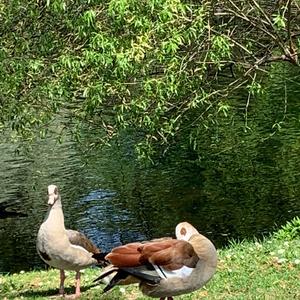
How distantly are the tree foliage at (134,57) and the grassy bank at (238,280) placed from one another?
2497mm

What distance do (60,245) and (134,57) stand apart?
3130mm

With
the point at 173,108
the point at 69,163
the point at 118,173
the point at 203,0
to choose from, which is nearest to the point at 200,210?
the point at 118,173

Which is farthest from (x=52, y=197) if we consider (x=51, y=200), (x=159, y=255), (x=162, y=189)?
(x=162, y=189)

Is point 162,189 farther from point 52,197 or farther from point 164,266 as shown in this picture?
point 164,266

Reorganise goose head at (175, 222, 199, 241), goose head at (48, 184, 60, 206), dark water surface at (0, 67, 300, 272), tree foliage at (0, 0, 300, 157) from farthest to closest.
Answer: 1. dark water surface at (0, 67, 300, 272)
2. tree foliage at (0, 0, 300, 157)
3. goose head at (48, 184, 60, 206)
4. goose head at (175, 222, 199, 241)

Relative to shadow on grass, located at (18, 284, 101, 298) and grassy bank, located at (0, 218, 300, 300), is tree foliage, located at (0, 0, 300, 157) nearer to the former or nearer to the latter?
grassy bank, located at (0, 218, 300, 300)

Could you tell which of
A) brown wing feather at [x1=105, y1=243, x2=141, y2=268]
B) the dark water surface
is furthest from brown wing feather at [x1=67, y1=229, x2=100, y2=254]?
the dark water surface

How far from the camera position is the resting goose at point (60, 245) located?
8742mm

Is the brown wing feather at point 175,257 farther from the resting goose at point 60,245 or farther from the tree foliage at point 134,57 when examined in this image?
the tree foliage at point 134,57

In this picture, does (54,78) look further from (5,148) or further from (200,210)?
(5,148)

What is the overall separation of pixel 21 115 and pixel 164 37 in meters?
3.61

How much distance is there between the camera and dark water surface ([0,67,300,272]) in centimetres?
2283

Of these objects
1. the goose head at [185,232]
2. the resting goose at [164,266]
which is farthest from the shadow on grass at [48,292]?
the resting goose at [164,266]

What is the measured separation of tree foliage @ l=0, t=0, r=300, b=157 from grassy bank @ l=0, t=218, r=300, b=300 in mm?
2497
